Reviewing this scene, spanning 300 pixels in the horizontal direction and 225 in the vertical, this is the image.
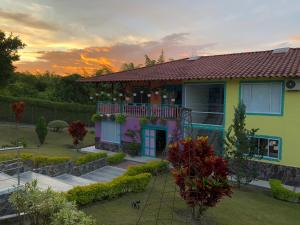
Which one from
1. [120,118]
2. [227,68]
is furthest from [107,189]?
[227,68]

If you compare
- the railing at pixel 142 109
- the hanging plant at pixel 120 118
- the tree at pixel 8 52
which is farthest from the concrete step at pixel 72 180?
the tree at pixel 8 52

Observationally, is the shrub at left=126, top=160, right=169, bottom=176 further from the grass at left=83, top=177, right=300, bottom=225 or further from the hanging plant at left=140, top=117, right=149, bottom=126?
the hanging plant at left=140, top=117, right=149, bottom=126

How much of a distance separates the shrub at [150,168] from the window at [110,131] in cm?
701

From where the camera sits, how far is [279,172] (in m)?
17.4

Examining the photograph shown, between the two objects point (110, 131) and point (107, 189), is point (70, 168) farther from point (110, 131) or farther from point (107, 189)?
point (110, 131)

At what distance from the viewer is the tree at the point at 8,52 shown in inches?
1357

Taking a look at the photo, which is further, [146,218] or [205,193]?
[146,218]

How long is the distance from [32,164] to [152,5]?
499 inches

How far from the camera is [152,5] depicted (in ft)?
69.3

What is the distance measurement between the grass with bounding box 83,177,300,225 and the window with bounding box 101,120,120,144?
999 centimetres

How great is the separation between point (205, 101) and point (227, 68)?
3.67 meters

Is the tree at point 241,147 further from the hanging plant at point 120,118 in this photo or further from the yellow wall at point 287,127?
the hanging plant at point 120,118

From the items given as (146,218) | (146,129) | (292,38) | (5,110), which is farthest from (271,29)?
(5,110)

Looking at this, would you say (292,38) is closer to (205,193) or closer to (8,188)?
(205,193)
